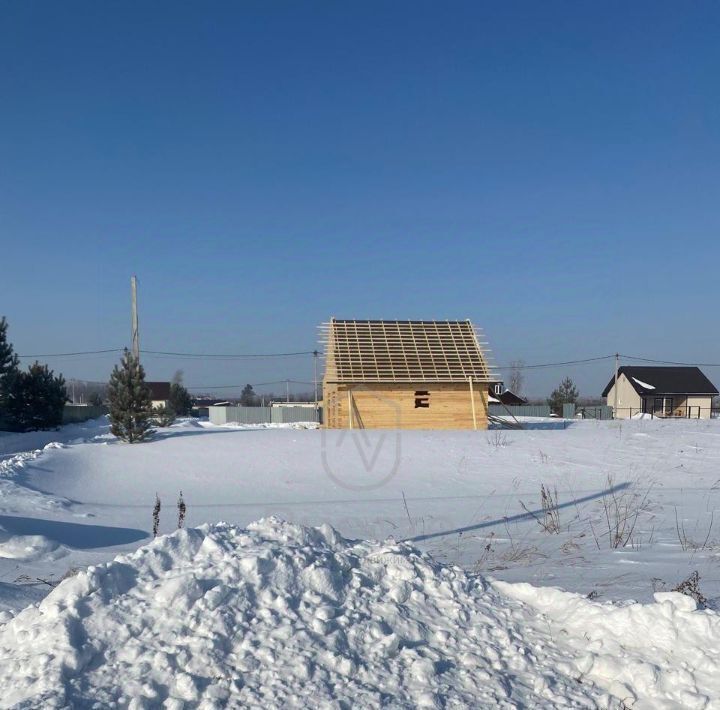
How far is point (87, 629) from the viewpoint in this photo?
3.53 m

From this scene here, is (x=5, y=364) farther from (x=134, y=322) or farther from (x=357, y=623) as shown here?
(x=357, y=623)

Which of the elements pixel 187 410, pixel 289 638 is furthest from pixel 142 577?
pixel 187 410

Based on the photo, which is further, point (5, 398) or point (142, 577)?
point (5, 398)

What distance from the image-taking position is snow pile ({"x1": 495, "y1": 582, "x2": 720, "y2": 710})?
3.50 metres

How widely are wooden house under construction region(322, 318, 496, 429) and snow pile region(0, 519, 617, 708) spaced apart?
21217 mm

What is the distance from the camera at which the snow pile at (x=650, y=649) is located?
3.50m

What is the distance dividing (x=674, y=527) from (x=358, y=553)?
6.50 m

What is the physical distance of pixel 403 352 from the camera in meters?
27.6

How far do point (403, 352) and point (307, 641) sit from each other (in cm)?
2411

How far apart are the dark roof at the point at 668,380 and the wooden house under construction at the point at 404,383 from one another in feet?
97.8

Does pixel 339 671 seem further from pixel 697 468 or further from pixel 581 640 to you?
pixel 697 468

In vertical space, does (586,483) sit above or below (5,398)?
below

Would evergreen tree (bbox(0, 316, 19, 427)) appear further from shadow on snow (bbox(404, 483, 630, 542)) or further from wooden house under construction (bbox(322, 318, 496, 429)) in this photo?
shadow on snow (bbox(404, 483, 630, 542))

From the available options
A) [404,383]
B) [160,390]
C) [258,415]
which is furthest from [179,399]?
[404,383]
